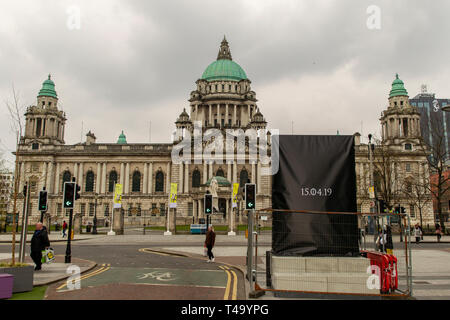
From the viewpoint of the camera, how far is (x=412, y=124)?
79.1 meters

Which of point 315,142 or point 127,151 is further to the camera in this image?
point 127,151

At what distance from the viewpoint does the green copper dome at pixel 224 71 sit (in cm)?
9844

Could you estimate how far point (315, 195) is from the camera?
10.5 m

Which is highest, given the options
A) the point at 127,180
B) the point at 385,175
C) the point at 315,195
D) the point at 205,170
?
the point at 205,170

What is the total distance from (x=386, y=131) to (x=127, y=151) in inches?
2185

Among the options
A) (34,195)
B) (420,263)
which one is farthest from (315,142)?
(34,195)

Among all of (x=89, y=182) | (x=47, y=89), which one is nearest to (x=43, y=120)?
(x=47, y=89)

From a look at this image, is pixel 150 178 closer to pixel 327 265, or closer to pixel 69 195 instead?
pixel 69 195

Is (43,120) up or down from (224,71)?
down

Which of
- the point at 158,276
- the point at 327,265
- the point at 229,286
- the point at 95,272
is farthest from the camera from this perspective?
the point at 95,272

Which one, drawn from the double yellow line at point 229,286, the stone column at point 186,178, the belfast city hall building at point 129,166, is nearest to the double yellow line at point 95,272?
the double yellow line at point 229,286

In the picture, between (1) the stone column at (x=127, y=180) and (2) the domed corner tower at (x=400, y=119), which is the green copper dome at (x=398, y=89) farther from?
(1) the stone column at (x=127, y=180)

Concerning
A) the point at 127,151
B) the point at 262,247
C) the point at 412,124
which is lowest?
the point at 262,247
